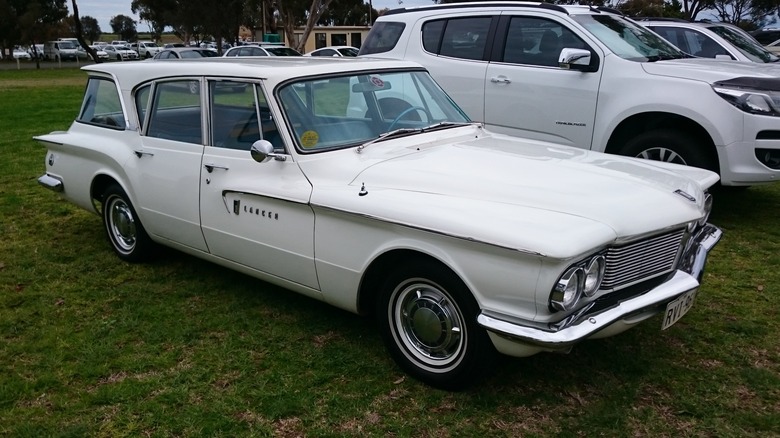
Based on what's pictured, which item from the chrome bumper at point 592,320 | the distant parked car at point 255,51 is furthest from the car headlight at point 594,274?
the distant parked car at point 255,51

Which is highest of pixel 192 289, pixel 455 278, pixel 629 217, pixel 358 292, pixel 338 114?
pixel 338 114

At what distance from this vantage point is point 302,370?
3.64m

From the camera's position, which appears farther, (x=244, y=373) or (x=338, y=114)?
(x=338, y=114)

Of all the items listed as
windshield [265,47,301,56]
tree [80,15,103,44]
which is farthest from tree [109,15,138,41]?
windshield [265,47,301,56]

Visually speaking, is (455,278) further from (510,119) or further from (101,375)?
(510,119)

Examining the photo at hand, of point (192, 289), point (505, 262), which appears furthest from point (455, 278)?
point (192, 289)

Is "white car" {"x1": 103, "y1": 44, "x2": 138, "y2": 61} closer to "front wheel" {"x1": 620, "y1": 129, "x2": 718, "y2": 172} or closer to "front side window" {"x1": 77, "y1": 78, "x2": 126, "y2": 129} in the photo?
"front side window" {"x1": 77, "y1": 78, "x2": 126, "y2": 129}

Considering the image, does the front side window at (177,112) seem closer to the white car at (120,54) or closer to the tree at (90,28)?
the white car at (120,54)

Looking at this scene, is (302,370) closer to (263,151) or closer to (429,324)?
(429,324)

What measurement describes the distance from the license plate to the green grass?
0.40 meters

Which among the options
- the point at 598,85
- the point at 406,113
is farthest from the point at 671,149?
the point at 406,113

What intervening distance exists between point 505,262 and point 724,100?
379 cm

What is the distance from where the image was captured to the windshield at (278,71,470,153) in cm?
396

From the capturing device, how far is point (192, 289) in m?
4.84
